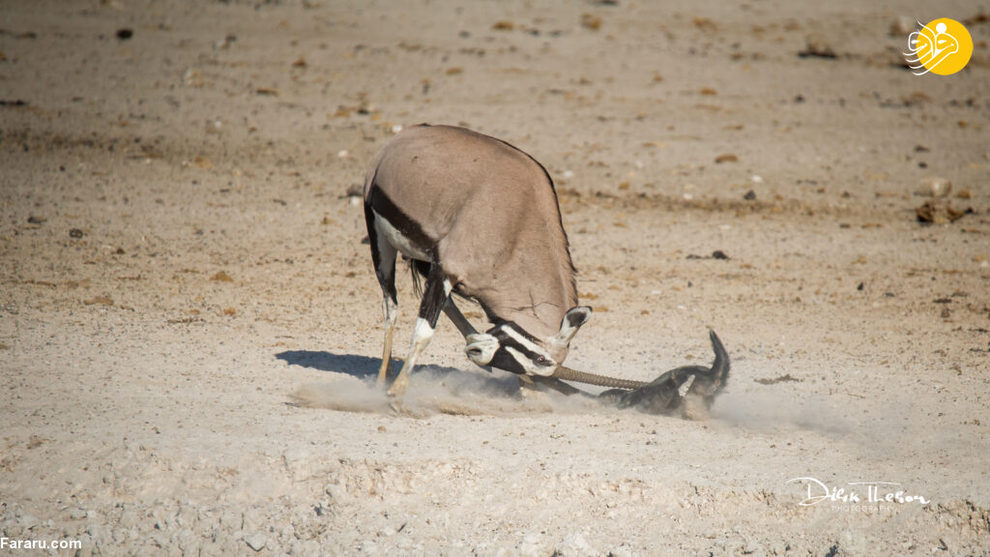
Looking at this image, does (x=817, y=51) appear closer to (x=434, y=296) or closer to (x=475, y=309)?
(x=475, y=309)

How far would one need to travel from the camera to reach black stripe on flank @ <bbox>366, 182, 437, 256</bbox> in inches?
256

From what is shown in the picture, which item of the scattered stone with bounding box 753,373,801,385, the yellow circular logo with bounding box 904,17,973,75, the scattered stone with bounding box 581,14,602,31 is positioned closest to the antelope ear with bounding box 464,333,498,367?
the scattered stone with bounding box 753,373,801,385

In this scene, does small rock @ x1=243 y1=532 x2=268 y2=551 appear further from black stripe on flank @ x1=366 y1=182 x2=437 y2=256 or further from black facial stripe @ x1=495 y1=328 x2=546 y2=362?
black stripe on flank @ x1=366 y1=182 x2=437 y2=256

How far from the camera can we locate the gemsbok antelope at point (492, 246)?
611 centimetres

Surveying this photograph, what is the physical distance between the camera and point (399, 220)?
6.66 meters

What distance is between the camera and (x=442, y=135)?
6.88 metres

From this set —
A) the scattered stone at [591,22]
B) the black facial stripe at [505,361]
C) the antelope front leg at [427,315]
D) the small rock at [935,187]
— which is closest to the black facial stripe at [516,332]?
the black facial stripe at [505,361]

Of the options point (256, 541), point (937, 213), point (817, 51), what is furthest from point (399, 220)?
point (817, 51)

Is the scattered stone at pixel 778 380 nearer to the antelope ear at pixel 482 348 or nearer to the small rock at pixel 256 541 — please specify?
the antelope ear at pixel 482 348

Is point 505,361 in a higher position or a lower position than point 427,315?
lower

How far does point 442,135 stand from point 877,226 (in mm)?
7044

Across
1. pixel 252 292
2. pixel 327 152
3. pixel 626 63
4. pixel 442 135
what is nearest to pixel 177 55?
pixel 327 152

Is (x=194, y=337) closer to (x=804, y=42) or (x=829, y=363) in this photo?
(x=829, y=363)

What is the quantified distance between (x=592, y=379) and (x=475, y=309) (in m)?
2.74
